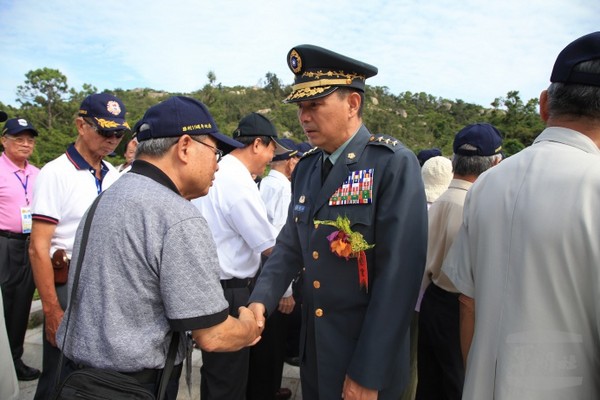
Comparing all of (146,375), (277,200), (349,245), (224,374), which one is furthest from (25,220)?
(349,245)

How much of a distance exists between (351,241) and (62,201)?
2.03m

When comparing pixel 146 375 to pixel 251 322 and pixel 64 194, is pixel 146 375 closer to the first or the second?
pixel 251 322

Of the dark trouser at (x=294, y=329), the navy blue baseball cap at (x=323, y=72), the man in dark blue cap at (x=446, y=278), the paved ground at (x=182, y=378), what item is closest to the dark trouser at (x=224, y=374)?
the paved ground at (x=182, y=378)

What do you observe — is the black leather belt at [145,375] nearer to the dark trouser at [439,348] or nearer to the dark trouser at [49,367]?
the dark trouser at [49,367]

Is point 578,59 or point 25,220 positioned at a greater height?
point 578,59

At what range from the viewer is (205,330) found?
1.46m

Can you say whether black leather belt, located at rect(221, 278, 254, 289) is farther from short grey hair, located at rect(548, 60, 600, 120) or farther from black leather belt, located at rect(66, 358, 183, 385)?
short grey hair, located at rect(548, 60, 600, 120)

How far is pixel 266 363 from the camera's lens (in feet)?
10.4

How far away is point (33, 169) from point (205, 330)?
150 inches

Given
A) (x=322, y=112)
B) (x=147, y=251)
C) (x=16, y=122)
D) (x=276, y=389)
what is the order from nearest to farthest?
(x=147, y=251), (x=322, y=112), (x=276, y=389), (x=16, y=122)

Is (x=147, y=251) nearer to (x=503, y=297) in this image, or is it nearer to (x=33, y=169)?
(x=503, y=297)

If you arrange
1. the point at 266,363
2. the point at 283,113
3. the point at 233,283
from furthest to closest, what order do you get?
the point at 283,113 → the point at 266,363 → the point at 233,283

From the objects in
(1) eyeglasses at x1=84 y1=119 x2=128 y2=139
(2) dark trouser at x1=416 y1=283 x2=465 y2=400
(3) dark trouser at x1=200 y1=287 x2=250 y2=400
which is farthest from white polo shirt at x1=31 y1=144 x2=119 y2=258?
(2) dark trouser at x1=416 y1=283 x2=465 y2=400

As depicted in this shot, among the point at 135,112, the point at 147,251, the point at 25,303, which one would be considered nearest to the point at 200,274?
the point at 147,251
